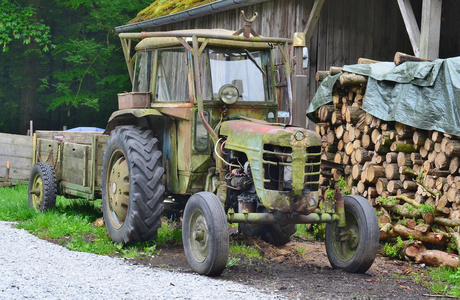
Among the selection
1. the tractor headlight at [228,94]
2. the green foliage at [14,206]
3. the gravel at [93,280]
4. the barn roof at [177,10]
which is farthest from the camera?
the barn roof at [177,10]

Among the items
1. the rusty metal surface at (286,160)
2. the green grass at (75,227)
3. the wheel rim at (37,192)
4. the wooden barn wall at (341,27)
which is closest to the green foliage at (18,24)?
the wooden barn wall at (341,27)

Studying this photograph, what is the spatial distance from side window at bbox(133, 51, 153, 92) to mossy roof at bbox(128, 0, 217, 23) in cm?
605

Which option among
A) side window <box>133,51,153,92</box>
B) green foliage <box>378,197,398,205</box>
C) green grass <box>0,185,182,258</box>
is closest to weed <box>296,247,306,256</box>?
green foliage <box>378,197,398,205</box>

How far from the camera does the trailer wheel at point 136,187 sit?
→ 7.05 metres

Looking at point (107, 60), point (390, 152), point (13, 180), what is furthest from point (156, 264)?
point (107, 60)

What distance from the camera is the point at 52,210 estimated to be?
947cm

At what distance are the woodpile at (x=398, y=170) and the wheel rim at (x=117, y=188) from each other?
2952mm

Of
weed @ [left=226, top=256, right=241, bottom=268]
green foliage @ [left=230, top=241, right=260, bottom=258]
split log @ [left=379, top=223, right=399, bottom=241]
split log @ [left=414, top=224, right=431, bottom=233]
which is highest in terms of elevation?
split log @ [left=414, top=224, right=431, bottom=233]

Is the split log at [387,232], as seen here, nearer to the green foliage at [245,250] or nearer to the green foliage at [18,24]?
the green foliage at [245,250]

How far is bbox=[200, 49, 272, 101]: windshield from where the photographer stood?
7027mm

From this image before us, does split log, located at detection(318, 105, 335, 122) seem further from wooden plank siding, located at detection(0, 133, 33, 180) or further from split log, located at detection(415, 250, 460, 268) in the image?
wooden plank siding, located at detection(0, 133, 33, 180)

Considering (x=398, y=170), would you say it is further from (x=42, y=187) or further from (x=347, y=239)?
(x=42, y=187)

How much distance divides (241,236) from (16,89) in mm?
17399

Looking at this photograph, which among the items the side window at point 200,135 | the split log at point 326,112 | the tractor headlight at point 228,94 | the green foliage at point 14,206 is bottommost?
the green foliage at point 14,206
